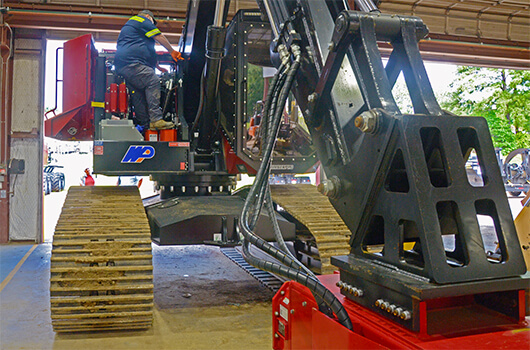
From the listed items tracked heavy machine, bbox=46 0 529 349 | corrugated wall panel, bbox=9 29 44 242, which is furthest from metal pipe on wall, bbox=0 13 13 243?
tracked heavy machine, bbox=46 0 529 349

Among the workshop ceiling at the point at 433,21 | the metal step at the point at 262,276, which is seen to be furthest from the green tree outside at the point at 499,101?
the metal step at the point at 262,276

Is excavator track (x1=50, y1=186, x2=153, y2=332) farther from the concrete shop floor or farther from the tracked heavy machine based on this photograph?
the concrete shop floor

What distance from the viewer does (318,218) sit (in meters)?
4.99

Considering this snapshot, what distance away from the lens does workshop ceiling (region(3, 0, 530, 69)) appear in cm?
841

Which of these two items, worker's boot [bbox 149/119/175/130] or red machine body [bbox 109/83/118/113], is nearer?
worker's boot [bbox 149/119/175/130]

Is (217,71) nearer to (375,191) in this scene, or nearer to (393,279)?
(375,191)

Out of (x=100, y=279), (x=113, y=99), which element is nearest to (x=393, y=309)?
(x=100, y=279)

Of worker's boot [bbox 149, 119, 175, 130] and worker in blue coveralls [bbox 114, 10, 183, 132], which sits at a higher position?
worker in blue coveralls [bbox 114, 10, 183, 132]

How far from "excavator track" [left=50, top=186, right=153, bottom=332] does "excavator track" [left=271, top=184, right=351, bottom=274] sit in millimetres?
1546

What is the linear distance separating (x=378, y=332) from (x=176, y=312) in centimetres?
314

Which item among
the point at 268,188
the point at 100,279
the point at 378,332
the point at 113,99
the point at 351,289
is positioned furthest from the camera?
the point at 113,99

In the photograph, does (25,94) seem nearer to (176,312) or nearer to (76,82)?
(76,82)

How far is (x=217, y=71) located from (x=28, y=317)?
111 inches

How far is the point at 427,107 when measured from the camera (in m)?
1.93
